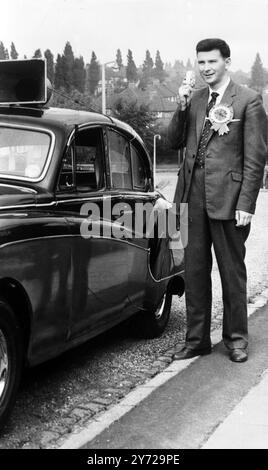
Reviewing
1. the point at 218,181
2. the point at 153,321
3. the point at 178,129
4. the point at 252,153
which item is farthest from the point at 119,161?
the point at 153,321

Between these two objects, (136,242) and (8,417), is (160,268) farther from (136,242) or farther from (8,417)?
(8,417)

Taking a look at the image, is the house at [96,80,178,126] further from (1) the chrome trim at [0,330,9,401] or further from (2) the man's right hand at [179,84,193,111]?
(1) the chrome trim at [0,330,9,401]

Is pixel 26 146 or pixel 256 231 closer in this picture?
pixel 26 146

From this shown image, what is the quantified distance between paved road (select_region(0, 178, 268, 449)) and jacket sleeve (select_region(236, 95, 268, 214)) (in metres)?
1.38

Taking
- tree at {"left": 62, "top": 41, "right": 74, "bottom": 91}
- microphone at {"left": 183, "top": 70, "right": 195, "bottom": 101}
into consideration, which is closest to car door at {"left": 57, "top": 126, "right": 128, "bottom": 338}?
microphone at {"left": 183, "top": 70, "right": 195, "bottom": 101}

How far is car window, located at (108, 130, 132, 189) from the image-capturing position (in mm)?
4848

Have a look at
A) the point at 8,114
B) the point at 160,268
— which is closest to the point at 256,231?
the point at 160,268

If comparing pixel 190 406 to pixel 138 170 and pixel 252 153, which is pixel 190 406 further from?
pixel 138 170

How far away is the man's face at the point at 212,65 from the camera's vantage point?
457 cm

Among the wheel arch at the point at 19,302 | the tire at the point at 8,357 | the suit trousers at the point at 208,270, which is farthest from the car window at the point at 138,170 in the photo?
the tire at the point at 8,357

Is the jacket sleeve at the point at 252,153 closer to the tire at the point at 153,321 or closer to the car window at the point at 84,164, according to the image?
the car window at the point at 84,164

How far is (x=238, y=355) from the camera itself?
483 centimetres
